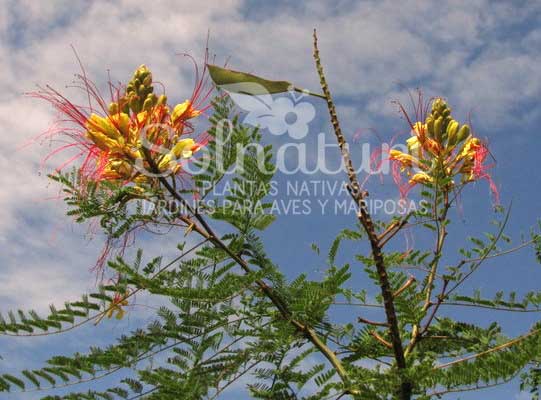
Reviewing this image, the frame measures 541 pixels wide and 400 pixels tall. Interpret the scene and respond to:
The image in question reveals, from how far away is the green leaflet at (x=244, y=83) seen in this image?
249 centimetres

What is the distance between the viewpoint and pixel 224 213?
273cm

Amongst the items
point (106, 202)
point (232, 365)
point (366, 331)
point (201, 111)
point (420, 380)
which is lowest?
point (420, 380)

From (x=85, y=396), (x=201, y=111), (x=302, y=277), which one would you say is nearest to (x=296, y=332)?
(x=302, y=277)

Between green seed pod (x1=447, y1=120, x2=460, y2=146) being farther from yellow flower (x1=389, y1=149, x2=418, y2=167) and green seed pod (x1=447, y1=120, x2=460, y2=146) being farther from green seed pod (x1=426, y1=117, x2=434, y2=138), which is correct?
yellow flower (x1=389, y1=149, x2=418, y2=167)

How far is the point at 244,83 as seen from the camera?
2504mm

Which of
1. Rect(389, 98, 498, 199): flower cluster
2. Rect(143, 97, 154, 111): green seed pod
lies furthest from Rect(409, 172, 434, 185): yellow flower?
Rect(143, 97, 154, 111): green seed pod


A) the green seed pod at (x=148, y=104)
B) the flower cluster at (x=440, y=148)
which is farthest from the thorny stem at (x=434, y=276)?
the green seed pod at (x=148, y=104)

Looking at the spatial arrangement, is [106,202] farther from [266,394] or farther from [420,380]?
[420,380]

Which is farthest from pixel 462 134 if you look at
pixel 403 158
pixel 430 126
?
pixel 403 158

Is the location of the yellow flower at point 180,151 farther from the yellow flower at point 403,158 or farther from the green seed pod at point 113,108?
the yellow flower at point 403,158

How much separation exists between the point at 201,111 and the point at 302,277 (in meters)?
0.96

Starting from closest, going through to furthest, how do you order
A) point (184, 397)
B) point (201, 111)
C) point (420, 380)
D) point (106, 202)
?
point (184, 397) → point (420, 380) → point (106, 202) → point (201, 111)

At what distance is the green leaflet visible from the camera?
249 cm

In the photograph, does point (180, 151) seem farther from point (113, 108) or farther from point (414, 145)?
point (414, 145)
